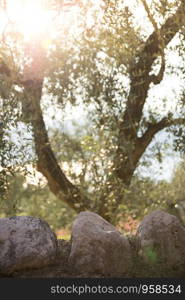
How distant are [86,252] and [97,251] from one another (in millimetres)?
A: 241

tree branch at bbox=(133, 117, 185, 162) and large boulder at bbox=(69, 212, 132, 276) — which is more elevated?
tree branch at bbox=(133, 117, 185, 162)

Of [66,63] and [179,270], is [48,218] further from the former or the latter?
[179,270]

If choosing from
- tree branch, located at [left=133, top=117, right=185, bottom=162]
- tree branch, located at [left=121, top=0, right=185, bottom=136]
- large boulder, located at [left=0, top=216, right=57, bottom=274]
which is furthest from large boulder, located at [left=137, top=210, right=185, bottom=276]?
tree branch, located at [left=133, top=117, right=185, bottom=162]

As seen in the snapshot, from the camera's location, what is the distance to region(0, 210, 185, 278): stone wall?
1168cm

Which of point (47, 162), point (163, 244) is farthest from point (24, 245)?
point (47, 162)

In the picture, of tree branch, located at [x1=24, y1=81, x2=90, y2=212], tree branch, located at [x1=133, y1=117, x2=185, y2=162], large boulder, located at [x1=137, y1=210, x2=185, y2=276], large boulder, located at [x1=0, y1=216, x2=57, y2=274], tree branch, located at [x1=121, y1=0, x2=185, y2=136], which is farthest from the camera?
tree branch, located at [x1=133, y1=117, x2=185, y2=162]

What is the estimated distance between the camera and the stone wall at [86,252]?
1168cm

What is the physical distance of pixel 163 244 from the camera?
12.4 meters

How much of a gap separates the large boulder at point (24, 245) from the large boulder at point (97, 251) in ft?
1.98

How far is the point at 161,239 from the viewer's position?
490 inches

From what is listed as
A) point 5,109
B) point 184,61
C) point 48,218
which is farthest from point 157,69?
point 48,218

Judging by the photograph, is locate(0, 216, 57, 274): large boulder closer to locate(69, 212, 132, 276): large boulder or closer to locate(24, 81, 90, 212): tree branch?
locate(69, 212, 132, 276): large boulder

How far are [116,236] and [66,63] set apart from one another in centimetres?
628

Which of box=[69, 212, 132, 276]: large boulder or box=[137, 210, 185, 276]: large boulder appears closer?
box=[69, 212, 132, 276]: large boulder
